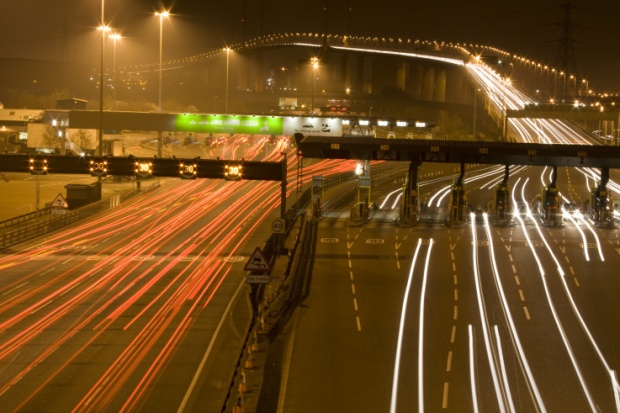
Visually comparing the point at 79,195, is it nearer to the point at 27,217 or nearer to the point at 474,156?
the point at 27,217

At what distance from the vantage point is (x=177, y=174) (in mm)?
34094

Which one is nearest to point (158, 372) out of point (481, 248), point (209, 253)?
point (209, 253)

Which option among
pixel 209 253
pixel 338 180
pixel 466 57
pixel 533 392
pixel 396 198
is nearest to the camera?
pixel 533 392

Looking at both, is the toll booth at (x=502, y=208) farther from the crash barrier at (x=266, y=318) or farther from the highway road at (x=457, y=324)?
the crash barrier at (x=266, y=318)

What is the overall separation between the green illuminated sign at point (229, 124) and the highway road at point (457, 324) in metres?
17.1

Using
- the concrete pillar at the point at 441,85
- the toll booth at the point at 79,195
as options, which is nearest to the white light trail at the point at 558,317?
the toll booth at the point at 79,195

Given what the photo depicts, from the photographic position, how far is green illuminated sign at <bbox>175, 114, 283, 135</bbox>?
51125mm

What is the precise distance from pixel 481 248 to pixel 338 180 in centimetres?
2392

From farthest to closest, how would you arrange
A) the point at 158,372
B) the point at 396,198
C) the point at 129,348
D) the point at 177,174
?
1. the point at 396,198
2. the point at 177,174
3. the point at 129,348
4. the point at 158,372

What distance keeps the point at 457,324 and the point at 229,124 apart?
110 feet

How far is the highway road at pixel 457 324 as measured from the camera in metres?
14.6

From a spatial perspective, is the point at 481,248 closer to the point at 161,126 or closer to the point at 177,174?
the point at 177,174

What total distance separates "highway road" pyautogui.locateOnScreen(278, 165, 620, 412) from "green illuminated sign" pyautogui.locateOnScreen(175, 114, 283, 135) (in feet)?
56.3

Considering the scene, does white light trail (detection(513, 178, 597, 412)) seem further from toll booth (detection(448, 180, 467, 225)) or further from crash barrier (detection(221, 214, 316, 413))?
crash barrier (detection(221, 214, 316, 413))
